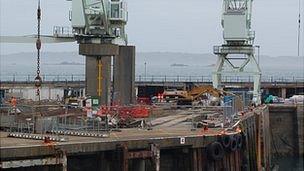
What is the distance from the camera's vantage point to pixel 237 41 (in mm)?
60375

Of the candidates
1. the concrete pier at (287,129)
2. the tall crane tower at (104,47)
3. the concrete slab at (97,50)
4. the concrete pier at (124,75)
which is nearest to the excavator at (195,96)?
the concrete pier at (124,75)

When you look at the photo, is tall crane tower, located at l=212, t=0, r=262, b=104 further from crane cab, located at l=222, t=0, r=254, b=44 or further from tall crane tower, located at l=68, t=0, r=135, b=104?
tall crane tower, located at l=68, t=0, r=135, b=104

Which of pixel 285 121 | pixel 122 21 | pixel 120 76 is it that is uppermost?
pixel 122 21

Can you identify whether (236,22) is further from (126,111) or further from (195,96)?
(126,111)

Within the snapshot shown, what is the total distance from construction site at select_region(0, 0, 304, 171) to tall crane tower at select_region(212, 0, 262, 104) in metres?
0.09

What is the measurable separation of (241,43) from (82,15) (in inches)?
835

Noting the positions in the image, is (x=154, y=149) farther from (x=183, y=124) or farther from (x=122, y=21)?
(x=122, y=21)

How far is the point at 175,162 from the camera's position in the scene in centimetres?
2869

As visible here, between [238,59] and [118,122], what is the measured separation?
30.9m

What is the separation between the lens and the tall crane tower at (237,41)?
59594 millimetres

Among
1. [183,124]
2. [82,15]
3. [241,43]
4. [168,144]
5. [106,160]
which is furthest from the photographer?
[241,43]

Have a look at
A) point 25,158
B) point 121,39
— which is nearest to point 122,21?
point 121,39

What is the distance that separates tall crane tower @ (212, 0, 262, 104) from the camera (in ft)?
196

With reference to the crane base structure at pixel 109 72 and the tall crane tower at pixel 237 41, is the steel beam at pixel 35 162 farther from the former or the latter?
the tall crane tower at pixel 237 41
